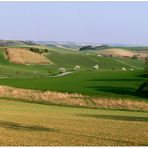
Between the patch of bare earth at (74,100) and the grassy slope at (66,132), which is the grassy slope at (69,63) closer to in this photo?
the patch of bare earth at (74,100)

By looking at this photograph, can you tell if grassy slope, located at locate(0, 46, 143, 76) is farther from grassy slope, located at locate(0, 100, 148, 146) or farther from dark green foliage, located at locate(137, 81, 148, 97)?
grassy slope, located at locate(0, 100, 148, 146)

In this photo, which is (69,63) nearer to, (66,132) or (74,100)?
(74,100)

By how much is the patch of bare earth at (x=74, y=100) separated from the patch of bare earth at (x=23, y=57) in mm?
72194

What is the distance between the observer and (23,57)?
13425 centimetres

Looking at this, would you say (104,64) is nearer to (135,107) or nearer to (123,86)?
(123,86)

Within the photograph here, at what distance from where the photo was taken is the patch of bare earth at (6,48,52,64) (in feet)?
428

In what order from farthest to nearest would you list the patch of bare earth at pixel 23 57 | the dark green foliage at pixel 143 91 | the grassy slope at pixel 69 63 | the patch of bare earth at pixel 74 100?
1. the patch of bare earth at pixel 23 57
2. the grassy slope at pixel 69 63
3. the dark green foliage at pixel 143 91
4. the patch of bare earth at pixel 74 100

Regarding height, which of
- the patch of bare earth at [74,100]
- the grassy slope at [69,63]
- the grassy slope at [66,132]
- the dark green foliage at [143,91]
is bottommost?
the grassy slope at [69,63]

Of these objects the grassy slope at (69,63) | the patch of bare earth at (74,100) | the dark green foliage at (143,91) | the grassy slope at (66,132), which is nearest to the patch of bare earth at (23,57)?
the grassy slope at (69,63)

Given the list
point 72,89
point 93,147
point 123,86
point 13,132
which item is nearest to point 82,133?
point 13,132

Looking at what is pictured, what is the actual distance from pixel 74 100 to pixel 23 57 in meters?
82.4

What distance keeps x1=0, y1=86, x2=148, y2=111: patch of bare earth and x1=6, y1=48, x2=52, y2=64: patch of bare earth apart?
72.2m

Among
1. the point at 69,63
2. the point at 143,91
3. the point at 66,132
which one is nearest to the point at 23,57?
the point at 69,63

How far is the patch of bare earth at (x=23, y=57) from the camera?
5141 inches
